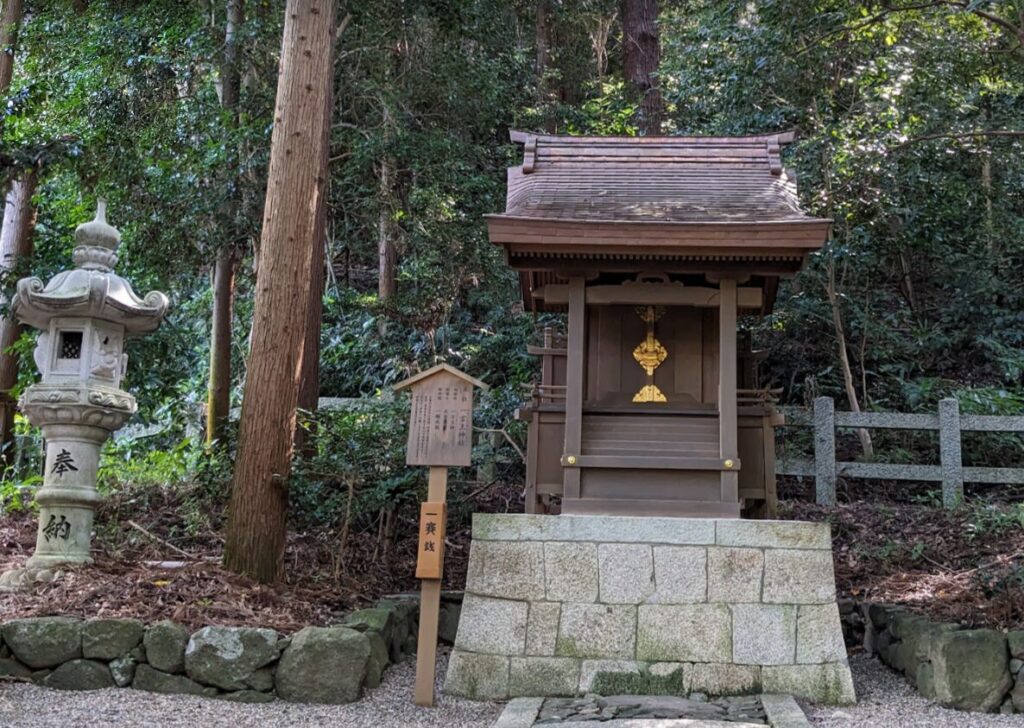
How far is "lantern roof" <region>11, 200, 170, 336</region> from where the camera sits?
668 centimetres

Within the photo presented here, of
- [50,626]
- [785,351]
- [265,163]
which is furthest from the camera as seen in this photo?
[785,351]

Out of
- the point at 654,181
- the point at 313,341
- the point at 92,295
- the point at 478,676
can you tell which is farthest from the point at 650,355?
the point at 92,295

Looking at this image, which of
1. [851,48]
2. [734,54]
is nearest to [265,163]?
[734,54]

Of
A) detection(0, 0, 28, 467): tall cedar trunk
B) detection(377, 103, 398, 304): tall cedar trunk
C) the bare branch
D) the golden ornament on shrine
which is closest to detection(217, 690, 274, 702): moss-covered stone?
the golden ornament on shrine

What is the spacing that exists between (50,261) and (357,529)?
554 centimetres

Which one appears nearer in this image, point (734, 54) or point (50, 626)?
point (50, 626)

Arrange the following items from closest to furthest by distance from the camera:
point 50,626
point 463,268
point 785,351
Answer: point 50,626
point 463,268
point 785,351

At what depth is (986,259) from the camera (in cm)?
1411

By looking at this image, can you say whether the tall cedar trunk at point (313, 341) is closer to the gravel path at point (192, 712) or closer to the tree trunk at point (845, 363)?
the gravel path at point (192, 712)

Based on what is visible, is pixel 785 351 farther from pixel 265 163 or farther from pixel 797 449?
pixel 265 163

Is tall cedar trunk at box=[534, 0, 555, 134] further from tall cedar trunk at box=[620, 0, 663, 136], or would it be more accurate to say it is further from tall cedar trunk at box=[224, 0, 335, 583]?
tall cedar trunk at box=[224, 0, 335, 583]

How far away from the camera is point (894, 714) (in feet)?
18.6

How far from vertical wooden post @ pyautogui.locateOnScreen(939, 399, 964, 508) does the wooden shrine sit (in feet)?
11.4

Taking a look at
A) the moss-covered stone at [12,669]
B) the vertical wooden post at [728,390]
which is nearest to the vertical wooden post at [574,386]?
the vertical wooden post at [728,390]
